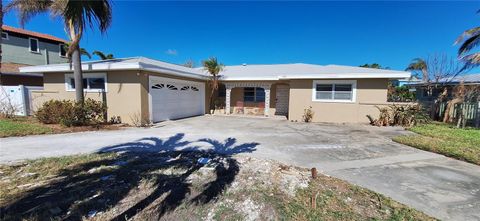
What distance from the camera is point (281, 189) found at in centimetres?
365

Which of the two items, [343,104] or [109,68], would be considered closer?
[109,68]

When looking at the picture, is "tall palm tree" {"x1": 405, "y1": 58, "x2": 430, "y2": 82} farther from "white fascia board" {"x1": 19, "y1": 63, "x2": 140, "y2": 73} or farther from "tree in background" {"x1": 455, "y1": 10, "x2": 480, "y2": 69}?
"white fascia board" {"x1": 19, "y1": 63, "x2": 140, "y2": 73}

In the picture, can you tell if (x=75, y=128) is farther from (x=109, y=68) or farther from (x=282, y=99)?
(x=282, y=99)

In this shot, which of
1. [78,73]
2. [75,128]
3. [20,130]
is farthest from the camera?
[78,73]

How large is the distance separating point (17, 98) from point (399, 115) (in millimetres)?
19868

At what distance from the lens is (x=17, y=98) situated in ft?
37.7

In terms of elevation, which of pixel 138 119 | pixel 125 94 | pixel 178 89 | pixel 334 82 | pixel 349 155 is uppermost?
Result: pixel 334 82

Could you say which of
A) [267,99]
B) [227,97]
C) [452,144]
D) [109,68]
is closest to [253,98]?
[267,99]

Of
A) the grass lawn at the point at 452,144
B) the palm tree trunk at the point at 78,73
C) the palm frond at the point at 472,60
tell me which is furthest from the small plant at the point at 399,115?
the palm tree trunk at the point at 78,73

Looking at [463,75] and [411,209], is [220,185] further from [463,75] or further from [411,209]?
[463,75]

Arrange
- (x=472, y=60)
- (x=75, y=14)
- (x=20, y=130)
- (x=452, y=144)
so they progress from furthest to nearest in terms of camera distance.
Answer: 1. (x=472, y=60)
2. (x=20, y=130)
3. (x=452, y=144)
4. (x=75, y=14)

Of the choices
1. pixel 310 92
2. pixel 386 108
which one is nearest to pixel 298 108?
pixel 310 92

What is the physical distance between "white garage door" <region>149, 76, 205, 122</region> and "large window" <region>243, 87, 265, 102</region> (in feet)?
11.0

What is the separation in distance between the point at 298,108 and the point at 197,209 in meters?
10.9
